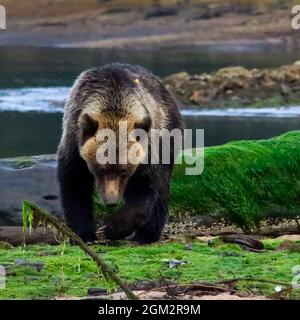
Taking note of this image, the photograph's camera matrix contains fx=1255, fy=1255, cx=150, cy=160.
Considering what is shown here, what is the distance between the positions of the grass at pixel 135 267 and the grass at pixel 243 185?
93.7 inches

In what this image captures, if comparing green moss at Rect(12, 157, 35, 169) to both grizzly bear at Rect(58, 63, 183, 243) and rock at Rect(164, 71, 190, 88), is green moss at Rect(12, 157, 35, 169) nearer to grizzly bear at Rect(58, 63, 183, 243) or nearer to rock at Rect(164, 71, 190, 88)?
grizzly bear at Rect(58, 63, 183, 243)

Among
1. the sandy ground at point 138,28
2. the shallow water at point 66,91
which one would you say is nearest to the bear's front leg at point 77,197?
the shallow water at point 66,91

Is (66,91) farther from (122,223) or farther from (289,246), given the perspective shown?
(289,246)

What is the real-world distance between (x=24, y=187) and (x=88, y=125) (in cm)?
237

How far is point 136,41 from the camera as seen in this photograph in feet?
172

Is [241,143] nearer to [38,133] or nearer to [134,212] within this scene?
[134,212]

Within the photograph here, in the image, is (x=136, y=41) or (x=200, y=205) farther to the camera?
(x=136, y=41)

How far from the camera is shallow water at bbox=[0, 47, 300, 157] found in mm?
23411

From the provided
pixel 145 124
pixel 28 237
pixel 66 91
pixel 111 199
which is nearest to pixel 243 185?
pixel 28 237

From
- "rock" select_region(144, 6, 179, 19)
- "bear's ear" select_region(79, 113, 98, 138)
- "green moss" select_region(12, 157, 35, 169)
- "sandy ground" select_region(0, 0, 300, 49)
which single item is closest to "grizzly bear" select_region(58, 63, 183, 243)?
"bear's ear" select_region(79, 113, 98, 138)

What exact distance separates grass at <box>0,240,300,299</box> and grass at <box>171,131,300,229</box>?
2.38 meters

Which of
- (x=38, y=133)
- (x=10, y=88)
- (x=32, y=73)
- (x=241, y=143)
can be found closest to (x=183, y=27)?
(x=32, y=73)

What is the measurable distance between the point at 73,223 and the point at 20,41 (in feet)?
151

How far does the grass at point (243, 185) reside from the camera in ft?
36.0
